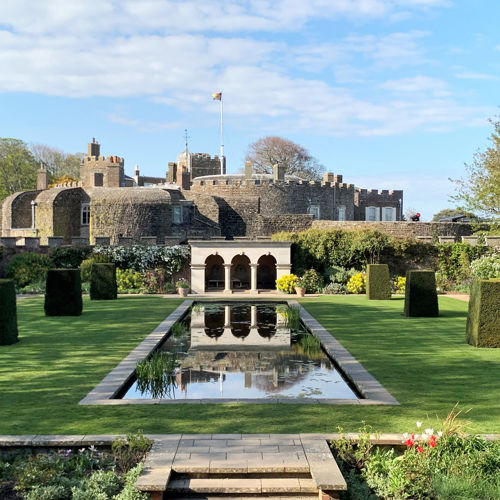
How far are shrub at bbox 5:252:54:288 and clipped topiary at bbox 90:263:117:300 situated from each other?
556cm

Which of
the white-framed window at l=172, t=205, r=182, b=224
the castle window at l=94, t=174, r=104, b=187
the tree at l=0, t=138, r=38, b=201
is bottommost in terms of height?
the white-framed window at l=172, t=205, r=182, b=224

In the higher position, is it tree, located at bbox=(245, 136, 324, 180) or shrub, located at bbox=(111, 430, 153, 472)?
tree, located at bbox=(245, 136, 324, 180)

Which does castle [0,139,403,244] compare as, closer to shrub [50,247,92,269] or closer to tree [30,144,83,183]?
shrub [50,247,92,269]

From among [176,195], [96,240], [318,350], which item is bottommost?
[318,350]

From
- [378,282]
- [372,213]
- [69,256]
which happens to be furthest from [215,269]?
[372,213]

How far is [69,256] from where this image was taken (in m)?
26.8

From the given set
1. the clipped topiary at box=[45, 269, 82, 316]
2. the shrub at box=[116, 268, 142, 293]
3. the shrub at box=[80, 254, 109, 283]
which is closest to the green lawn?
the clipped topiary at box=[45, 269, 82, 316]

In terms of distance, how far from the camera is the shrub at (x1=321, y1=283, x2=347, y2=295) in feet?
82.9

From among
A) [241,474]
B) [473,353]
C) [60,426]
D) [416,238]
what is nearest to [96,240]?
[416,238]

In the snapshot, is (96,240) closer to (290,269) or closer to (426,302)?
(290,269)

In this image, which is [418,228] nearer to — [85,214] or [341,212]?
[341,212]

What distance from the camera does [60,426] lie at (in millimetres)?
6586

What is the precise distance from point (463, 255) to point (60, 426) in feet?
77.3

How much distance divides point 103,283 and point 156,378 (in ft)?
41.1
